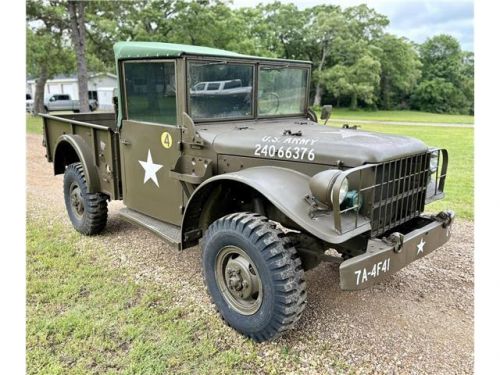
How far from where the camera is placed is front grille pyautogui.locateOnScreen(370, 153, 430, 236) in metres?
3.00

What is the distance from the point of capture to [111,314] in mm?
3469

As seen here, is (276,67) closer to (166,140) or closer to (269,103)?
(269,103)

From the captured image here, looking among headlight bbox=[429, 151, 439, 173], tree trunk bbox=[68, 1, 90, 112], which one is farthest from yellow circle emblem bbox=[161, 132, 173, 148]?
tree trunk bbox=[68, 1, 90, 112]

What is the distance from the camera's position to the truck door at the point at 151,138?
3842 mm

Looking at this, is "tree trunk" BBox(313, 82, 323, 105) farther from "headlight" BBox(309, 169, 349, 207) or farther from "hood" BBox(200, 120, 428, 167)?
"headlight" BBox(309, 169, 349, 207)

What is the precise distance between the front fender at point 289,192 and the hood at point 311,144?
0.52ft

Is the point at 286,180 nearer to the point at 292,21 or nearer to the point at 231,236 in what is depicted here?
the point at 231,236

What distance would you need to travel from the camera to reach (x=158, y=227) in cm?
412

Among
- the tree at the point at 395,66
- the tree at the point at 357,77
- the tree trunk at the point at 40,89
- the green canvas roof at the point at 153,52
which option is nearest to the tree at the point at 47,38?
the tree trunk at the point at 40,89

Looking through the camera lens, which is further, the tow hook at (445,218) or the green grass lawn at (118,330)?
the tow hook at (445,218)

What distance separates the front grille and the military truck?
0.03 feet

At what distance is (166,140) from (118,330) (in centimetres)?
164

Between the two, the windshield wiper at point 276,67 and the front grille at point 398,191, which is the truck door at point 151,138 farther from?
the front grille at point 398,191

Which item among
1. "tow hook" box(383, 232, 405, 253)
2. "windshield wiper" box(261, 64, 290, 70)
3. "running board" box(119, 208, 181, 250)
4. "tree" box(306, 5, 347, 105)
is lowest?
"running board" box(119, 208, 181, 250)
